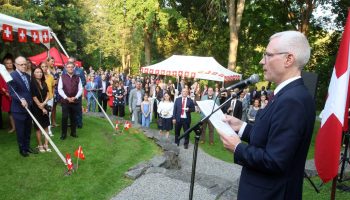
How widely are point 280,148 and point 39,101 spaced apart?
21.8 feet

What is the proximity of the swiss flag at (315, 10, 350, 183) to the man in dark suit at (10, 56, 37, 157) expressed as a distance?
220 inches

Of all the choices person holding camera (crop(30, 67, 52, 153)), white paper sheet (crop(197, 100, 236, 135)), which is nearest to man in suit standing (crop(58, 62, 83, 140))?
person holding camera (crop(30, 67, 52, 153))

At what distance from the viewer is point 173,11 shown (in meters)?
30.4

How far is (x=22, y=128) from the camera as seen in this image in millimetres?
6875

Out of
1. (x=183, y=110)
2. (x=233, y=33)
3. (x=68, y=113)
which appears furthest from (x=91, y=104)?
(x=233, y=33)

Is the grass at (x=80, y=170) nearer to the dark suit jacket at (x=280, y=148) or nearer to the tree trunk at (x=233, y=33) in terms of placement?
the dark suit jacket at (x=280, y=148)

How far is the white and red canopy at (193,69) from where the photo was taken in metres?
17.8

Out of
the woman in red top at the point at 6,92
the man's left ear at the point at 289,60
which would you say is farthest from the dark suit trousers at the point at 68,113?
the man's left ear at the point at 289,60

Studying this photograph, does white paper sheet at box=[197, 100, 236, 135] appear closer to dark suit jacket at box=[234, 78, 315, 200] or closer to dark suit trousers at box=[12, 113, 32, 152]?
dark suit jacket at box=[234, 78, 315, 200]

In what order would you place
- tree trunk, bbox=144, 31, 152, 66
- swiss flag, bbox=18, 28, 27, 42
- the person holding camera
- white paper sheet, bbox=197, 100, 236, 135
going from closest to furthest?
white paper sheet, bbox=197, 100, 236, 135, the person holding camera, swiss flag, bbox=18, 28, 27, 42, tree trunk, bbox=144, 31, 152, 66

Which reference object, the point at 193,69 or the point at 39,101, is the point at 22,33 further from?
the point at 193,69

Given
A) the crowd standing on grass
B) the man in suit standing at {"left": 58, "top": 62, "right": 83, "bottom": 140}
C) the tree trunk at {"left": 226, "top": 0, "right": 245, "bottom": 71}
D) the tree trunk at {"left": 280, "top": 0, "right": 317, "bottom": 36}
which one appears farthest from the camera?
the tree trunk at {"left": 280, "top": 0, "right": 317, "bottom": 36}

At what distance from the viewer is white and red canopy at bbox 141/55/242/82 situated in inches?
700

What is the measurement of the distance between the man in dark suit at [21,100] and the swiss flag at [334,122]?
5577 millimetres
